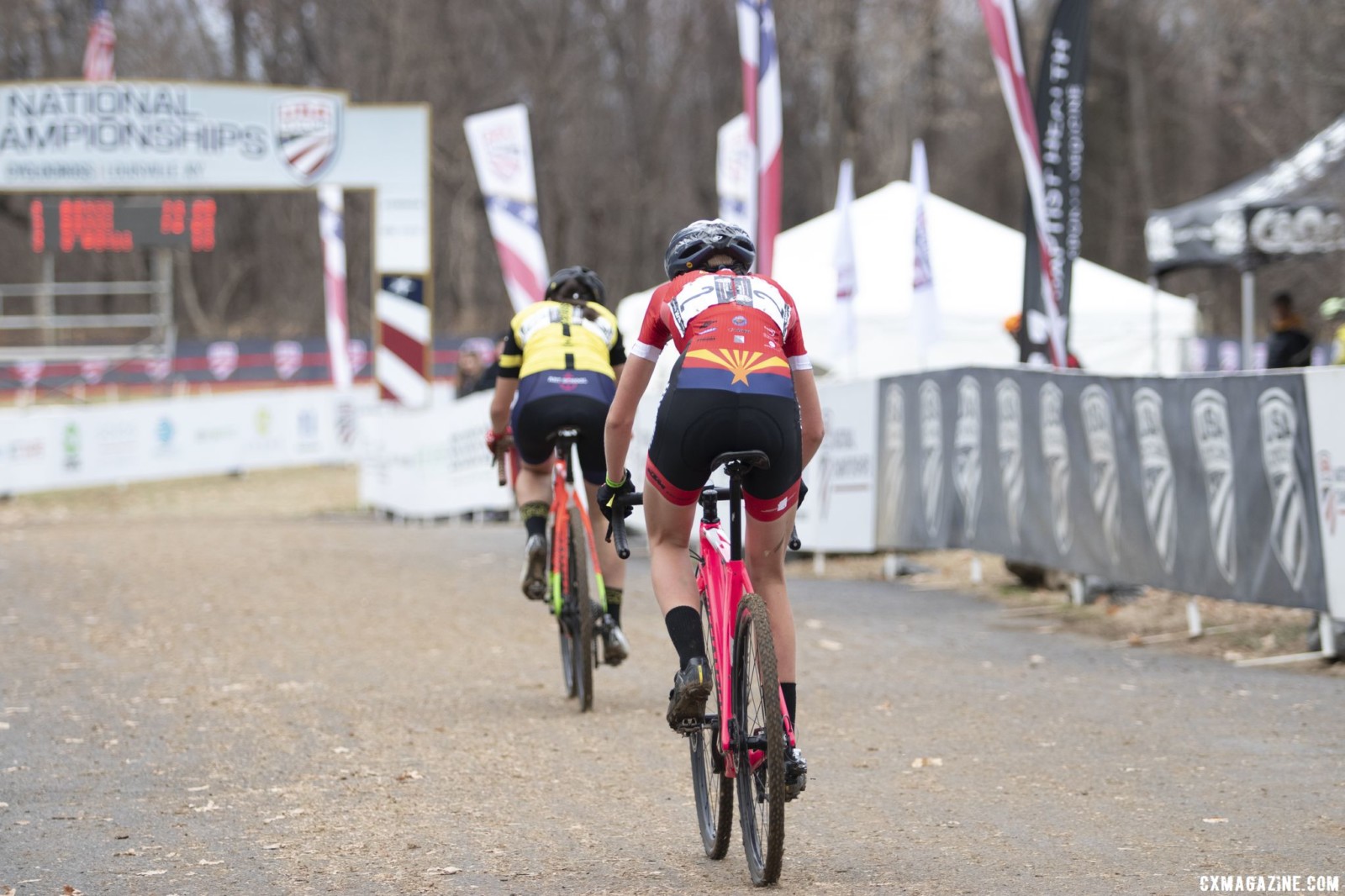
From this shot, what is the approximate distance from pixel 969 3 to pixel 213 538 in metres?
34.2

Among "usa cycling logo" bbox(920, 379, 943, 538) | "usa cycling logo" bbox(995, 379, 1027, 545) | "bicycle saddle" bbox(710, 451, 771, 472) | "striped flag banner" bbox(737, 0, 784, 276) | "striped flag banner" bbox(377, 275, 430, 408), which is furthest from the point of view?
"striped flag banner" bbox(377, 275, 430, 408)

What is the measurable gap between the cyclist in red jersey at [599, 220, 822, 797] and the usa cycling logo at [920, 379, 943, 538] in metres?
8.42

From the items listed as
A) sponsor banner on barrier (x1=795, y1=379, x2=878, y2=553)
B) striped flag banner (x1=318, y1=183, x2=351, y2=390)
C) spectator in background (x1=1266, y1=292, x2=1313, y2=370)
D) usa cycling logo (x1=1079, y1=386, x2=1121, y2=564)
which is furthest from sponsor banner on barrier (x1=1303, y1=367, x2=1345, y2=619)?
striped flag banner (x1=318, y1=183, x2=351, y2=390)

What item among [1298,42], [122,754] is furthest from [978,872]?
[1298,42]

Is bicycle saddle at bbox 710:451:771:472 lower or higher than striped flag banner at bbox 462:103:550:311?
lower

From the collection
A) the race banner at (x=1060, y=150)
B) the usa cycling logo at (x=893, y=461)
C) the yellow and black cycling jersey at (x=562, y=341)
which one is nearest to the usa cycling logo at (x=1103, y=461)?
the race banner at (x=1060, y=150)

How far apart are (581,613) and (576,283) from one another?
5.50 ft

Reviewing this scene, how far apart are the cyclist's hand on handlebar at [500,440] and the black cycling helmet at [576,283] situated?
750mm

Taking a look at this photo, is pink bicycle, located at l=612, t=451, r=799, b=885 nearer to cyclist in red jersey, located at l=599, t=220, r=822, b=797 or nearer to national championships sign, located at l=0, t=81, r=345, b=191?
cyclist in red jersey, located at l=599, t=220, r=822, b=797

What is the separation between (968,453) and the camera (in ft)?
44.7

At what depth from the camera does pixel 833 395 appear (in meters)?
15.6

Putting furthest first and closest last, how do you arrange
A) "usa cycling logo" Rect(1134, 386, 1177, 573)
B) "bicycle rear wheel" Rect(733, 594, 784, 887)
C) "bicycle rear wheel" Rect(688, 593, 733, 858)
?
"usa cycling logo" Rect(1134, 386, 1177, 573) → "bicycle rear wheel" Rect(688, 593, 733, 858) → "bicycle rear wheel" Rect(733, 594, 784, 887)

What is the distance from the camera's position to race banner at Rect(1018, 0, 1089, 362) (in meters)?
13.3

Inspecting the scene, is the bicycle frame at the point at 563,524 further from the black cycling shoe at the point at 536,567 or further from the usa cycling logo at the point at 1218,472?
the usa cycling logo at the point at 1218,472
